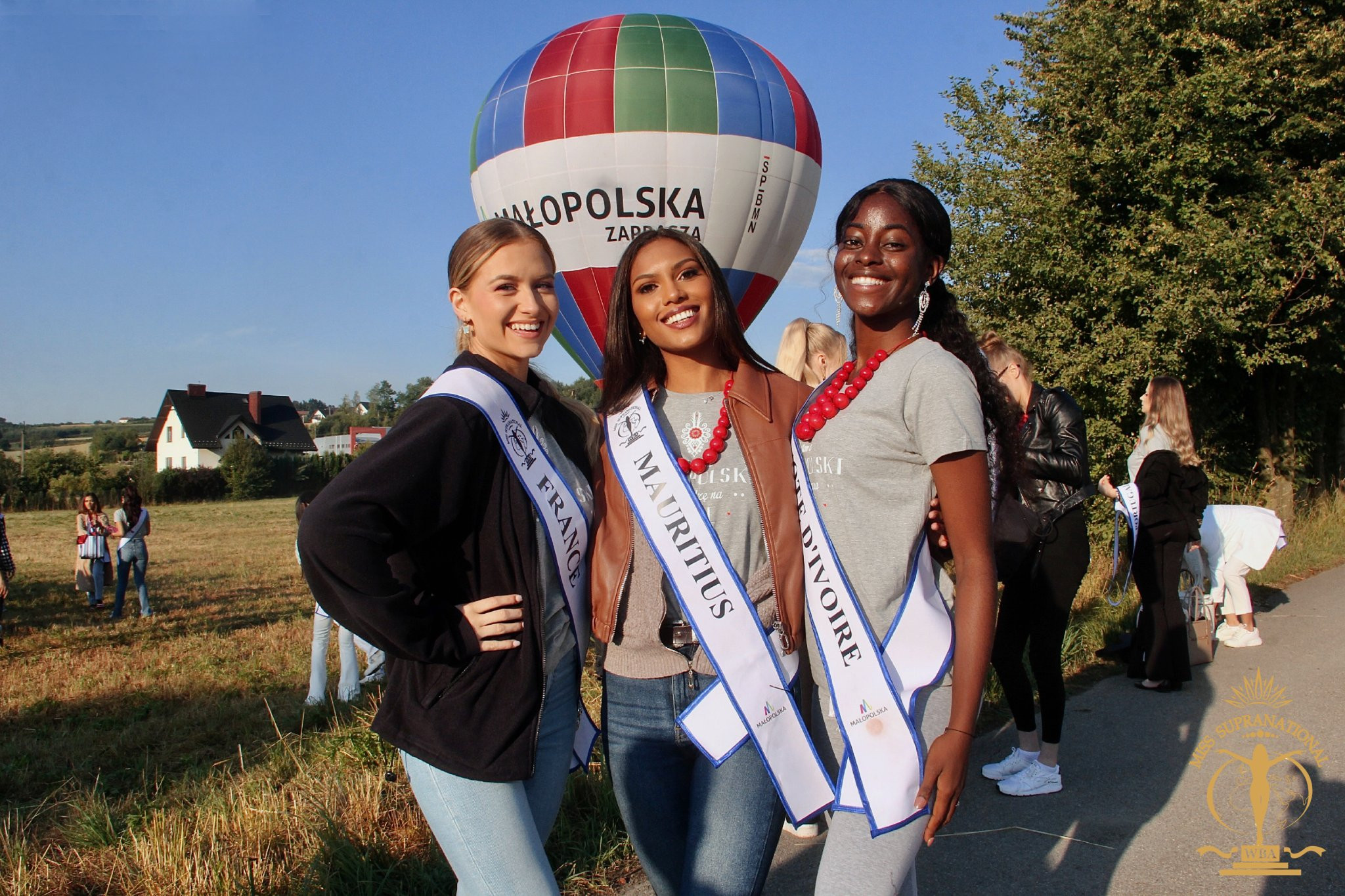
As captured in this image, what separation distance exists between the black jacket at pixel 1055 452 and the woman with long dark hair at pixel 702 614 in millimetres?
2531

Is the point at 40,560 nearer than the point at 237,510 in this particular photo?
Yes

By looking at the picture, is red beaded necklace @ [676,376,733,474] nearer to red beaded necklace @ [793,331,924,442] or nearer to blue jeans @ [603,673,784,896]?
red beaded necklace @ [793,331,924,442]

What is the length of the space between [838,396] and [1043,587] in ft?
8.76

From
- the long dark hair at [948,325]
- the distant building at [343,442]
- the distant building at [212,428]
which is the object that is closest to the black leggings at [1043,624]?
the long dark hair at [948,325]

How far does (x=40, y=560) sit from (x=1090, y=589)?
20.3 m

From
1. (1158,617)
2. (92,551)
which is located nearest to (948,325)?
(1158,617)

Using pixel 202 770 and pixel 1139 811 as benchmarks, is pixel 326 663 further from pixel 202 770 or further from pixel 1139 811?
pixel 1139 811

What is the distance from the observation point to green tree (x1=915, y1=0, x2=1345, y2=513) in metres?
11.3

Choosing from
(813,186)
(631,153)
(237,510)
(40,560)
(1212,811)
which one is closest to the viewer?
(1212,811)

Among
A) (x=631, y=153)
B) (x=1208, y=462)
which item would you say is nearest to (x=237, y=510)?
(x=631, y=153)

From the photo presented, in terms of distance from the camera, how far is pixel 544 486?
6.75 ft

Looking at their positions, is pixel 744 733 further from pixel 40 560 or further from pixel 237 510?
pixel 237 510

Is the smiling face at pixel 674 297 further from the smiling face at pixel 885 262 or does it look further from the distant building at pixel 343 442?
the distant building at pixel 343 442

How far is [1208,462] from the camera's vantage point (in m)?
14.4
